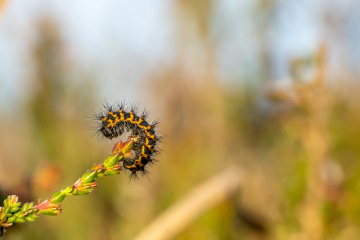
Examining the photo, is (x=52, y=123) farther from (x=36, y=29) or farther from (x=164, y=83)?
(x=164, y=83)

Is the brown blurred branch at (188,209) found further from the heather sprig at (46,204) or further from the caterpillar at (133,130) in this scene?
the heather sprig at (46,204)

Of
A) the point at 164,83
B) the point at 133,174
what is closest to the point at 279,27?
the point at 164,83

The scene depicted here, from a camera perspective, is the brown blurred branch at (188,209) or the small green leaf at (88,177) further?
the brown blurred branch at (188,209)

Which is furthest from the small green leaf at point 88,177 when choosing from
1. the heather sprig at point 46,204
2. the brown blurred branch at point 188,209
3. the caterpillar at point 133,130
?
the brown blurred branch at point 188,209

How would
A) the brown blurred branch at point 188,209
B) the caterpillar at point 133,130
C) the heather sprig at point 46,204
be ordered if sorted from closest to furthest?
1. the heather sprig at point 46,204
2. the caterpillar at point 133,130
3. the brown blurred branch at point 188,209

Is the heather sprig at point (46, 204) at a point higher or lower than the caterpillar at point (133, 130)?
lower

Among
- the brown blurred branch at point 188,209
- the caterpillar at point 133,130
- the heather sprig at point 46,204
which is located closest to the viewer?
the heather sprig at point 46,204

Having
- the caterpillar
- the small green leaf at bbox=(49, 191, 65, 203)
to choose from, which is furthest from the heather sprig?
the caterpillar
